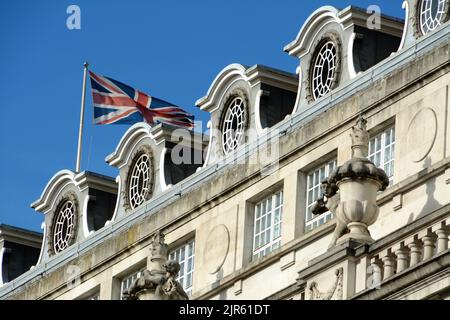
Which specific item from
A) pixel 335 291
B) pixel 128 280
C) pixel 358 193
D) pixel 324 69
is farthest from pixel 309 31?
pixel 335 291

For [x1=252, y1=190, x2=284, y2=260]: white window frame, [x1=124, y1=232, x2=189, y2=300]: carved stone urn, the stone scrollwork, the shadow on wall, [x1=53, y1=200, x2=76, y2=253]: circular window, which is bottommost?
the stone scrollwork

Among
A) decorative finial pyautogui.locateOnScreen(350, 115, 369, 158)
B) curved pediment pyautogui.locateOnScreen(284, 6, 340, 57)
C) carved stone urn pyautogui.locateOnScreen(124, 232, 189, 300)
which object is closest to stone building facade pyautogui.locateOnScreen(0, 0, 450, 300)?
curved pediment pyautogui.locateOnScreen(284, 6, 340, 57)

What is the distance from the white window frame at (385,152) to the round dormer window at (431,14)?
223cm

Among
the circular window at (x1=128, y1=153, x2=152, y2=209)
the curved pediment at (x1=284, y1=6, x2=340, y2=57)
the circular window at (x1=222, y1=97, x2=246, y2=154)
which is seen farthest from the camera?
the circular window at (x1=128, y1=153, x2=152, y2=209)

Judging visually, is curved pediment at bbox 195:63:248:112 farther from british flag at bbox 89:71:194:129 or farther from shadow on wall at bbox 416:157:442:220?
shadow on wall at bbox 416:157:442:220

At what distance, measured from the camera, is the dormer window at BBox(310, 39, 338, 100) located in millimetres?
66375

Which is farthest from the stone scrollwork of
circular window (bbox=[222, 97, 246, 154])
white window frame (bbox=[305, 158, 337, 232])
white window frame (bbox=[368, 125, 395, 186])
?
circular window (bbox=[222, 97, 246, 154])

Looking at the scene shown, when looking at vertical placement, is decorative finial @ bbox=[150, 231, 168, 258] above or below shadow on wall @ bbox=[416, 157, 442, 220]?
above

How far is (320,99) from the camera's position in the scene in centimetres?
6619

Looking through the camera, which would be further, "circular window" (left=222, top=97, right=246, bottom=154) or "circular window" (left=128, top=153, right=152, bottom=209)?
"circular window" (left=128, top=153, right=152, bottom=209)

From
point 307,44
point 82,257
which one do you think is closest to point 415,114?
point 307,44

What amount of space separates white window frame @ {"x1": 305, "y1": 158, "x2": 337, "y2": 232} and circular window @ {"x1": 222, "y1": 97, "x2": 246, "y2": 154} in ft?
11.0

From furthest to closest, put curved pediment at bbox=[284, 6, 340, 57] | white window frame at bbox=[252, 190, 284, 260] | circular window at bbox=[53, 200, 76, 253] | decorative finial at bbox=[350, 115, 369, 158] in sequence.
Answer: circular window at bbox=[53, 200, 76, 253] → white window frame at bbox=[252, 190, 284, 260] → curved pediment at bbox=[284, 6, 340, 57] → decorative finial at bbox=[350, 115, 369, 158]

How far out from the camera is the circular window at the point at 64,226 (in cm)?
7625
